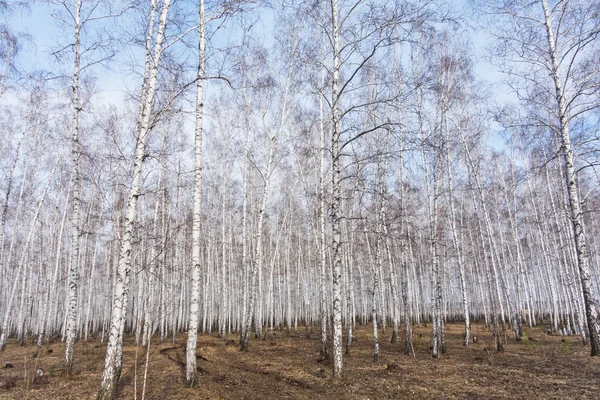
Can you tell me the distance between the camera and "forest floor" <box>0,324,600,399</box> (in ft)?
22.0

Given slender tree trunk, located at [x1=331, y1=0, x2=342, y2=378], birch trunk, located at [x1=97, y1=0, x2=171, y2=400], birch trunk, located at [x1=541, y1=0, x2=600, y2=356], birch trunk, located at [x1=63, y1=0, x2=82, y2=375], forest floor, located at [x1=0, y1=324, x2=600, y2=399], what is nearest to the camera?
birch trunk, located at [x1=97, y1=0, x2=171, y2=400]

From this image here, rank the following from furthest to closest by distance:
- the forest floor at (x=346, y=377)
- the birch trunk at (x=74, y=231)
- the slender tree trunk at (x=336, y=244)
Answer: the birch trunk at (x=74, y=231)
the slender tree trunk at (x=336, y=244)
the forest floor at (x=346, y=377)

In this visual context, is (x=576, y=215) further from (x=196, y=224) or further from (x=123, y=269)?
(x=123, y=269)

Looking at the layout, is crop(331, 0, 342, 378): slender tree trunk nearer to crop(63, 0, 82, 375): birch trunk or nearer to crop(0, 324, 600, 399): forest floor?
crop(0, 324, 600, 399): forest floor

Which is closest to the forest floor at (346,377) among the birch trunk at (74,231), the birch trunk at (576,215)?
the birch trunk at (74,231)

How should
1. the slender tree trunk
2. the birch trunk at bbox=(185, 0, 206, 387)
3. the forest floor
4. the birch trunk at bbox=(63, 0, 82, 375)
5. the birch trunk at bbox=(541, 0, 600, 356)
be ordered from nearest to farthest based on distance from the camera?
the forest floor
the birch trunk at bbox=(185, 0, 206, 387)
the slender tree trunk
the birch trunk at bbox=(63, 0, 82, 375)
the birch trunk at bbox=(541, 0, 600, 356)

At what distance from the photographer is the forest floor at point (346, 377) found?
6691 millimetres

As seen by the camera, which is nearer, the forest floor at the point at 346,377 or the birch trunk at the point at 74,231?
the forest floor at the point at 346,377

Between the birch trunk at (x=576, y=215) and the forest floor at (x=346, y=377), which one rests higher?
the birch trunk at (x=576, y=215)

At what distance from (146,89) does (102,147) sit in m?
12.4

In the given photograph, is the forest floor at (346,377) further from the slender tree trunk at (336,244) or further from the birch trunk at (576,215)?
the birch trunk at (576,215)

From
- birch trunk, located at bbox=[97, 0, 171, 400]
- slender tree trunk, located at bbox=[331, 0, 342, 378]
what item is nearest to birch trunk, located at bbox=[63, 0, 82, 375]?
birch trunk, located at bbox=[97, 0, 171, 400]

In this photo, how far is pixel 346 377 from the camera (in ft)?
25.5

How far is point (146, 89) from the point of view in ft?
24.3
